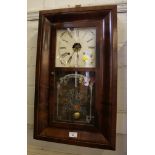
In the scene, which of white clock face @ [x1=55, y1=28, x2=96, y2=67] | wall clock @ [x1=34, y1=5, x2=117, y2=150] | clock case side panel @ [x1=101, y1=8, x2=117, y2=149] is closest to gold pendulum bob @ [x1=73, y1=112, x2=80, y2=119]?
wall clock @ [x1=34, y1=5, x2=117, y2=150]

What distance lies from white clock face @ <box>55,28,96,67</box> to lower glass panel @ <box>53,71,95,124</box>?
0.05m

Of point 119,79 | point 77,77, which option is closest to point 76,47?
point 77,77

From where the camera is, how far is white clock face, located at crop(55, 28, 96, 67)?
92 cm

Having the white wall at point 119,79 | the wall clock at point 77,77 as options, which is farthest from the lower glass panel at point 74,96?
the white wall at point 119,79

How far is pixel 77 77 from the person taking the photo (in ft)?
3.09

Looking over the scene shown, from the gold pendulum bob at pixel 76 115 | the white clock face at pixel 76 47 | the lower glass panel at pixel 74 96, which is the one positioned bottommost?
the gold pendulum bob at pixel 76 115

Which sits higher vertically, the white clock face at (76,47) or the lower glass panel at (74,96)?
the white clock face at (76,47)

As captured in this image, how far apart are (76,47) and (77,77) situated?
151 millimetres

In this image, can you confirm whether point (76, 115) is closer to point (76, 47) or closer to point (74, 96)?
point (74, 96)

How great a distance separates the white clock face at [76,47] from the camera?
0.92 m

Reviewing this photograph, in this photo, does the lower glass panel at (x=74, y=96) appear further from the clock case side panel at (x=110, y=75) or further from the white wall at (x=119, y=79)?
the white wall at (x=119, y=79)
